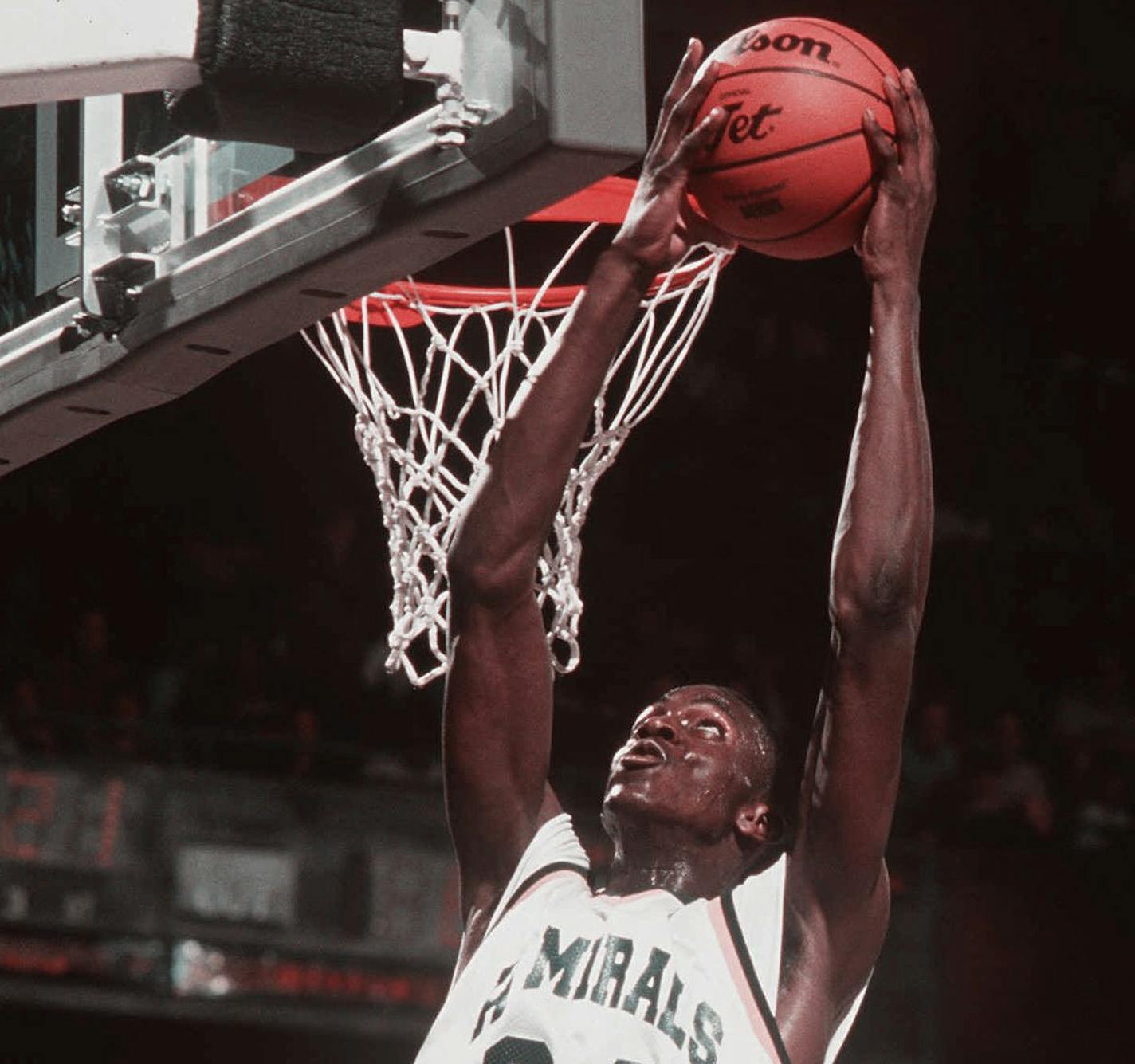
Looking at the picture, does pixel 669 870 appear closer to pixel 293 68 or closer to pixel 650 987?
pixel 650 987

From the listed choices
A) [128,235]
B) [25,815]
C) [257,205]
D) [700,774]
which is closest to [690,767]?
[700,774]

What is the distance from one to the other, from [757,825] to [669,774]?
0.56 ft

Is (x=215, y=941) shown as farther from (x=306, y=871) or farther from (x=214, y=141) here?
(x=214, y=141)

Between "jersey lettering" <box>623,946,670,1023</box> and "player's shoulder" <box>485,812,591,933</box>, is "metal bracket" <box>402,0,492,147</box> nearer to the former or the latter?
"player's shoulder" <box>485,812,591,933</box>

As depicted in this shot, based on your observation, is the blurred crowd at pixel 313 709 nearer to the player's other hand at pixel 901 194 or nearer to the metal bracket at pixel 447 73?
the player's other hand at pixel 901 194

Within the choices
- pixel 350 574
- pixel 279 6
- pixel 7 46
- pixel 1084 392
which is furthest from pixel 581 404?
pixel 1084 392

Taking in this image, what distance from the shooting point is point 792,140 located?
9.75 ft

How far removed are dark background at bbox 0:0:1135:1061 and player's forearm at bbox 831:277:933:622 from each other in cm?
611

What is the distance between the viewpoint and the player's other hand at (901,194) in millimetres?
3018

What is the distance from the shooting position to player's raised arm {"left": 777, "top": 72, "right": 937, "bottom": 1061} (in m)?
2.96

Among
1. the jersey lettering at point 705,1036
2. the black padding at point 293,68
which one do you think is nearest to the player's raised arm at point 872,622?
the jersey lettering at point 705,1036

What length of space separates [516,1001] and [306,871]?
5.90 m

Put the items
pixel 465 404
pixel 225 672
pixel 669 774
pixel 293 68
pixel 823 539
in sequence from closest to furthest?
1. pixel 293 68
2. pixel 669 774
3. pixel 465 404
4. pixel 225 672
5. pixel 823 539

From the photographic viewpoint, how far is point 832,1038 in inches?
123
